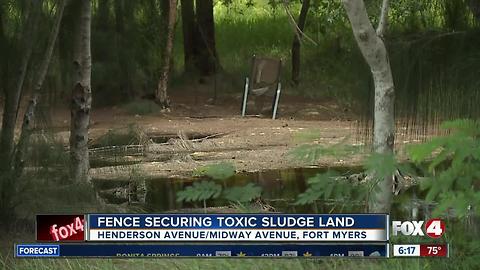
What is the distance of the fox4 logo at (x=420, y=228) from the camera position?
4.84 m

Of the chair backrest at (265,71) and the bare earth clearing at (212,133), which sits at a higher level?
the chair backrest at (265,71)

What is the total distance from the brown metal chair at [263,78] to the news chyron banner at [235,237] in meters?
12.9

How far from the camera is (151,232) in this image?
4738 mm

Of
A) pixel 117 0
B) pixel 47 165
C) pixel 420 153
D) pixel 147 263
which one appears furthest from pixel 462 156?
pixel 117 0

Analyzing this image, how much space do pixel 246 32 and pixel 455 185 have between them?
21110mm

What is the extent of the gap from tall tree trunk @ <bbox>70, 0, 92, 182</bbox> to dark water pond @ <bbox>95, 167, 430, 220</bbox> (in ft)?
2.48

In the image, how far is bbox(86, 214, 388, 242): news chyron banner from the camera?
4.62m

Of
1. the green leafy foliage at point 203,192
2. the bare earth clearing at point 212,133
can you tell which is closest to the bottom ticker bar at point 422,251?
the green leafy foliage at point 203,192

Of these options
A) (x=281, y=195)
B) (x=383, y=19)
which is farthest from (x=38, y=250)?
(x=281, y=195)

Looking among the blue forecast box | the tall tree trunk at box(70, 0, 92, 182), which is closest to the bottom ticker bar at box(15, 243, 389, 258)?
the blue forecast box

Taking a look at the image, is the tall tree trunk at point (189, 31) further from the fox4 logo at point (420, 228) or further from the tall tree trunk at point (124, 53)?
the fox4 logo at point (420, 228)

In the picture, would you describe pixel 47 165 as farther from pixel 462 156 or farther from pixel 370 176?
pixel 462 156

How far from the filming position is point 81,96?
7.27 meters

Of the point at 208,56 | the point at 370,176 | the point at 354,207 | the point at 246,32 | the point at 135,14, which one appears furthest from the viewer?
the point at 246,32
